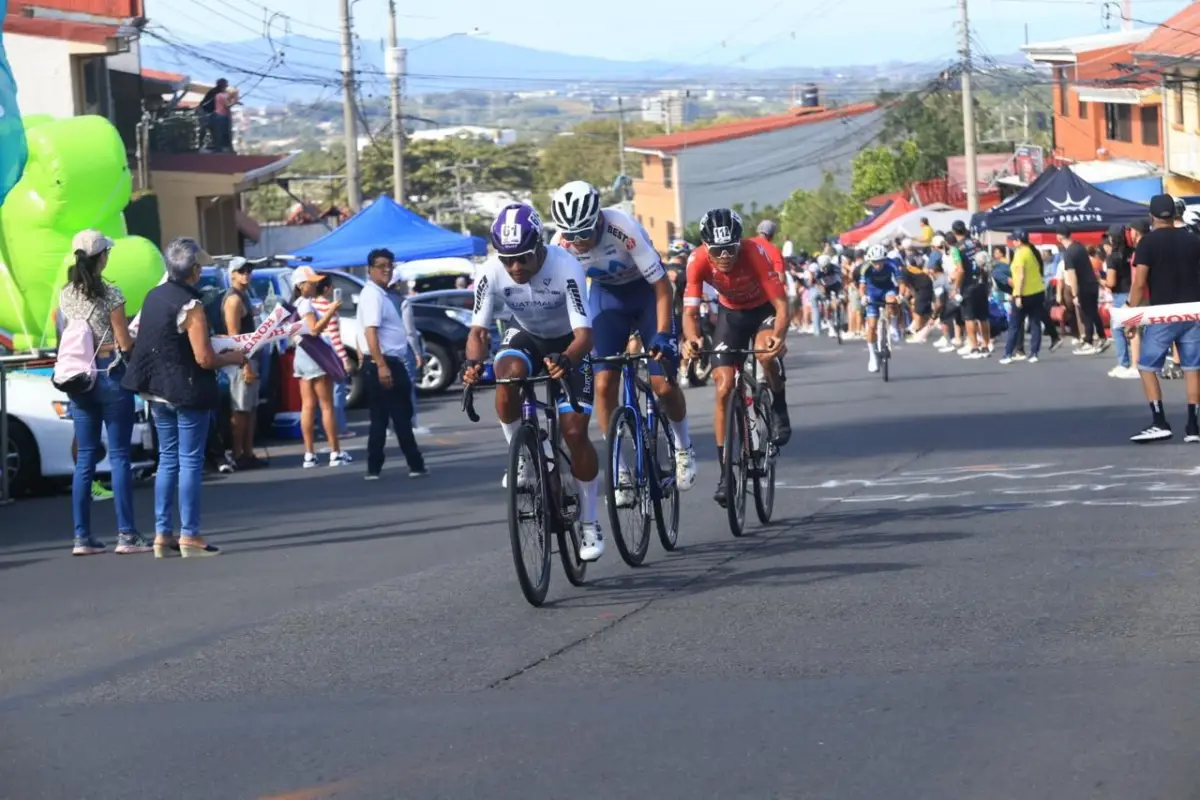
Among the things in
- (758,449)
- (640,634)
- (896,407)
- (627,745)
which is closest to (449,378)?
(896,407)

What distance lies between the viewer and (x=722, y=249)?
11609 millimetres

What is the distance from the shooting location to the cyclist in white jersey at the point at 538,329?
8.84 m

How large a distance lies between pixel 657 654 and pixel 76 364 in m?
5.62

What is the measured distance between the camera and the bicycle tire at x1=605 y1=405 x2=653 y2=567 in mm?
9453

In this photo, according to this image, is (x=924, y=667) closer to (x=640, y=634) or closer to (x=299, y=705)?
(x=640, y=634)

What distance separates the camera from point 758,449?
447 inches

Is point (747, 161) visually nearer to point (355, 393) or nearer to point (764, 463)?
point (355, 393)

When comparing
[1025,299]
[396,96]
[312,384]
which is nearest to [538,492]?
[312,384]

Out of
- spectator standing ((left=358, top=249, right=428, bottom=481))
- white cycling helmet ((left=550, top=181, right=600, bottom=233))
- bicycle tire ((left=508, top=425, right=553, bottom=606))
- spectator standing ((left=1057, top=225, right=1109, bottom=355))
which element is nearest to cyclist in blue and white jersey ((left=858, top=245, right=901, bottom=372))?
spectator standing ((left=1057, top=225, right=1109, bottom=355))

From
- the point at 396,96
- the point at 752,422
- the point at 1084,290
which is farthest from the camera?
the point at 396,96

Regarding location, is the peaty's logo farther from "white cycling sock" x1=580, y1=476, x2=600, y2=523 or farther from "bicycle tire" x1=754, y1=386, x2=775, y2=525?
"white cycling sock" x1=580, y1=476, x2=600, y2=523

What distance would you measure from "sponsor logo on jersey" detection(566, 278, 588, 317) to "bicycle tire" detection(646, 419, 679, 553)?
1.27 metres

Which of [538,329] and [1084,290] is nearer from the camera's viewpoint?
[538,329]

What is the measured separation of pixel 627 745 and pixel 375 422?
1040 cm
